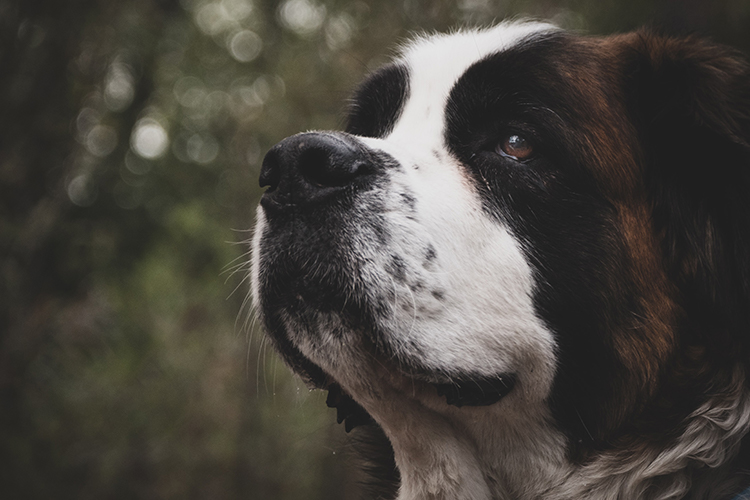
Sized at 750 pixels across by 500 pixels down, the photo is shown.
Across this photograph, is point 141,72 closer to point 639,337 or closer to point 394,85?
point 394,85

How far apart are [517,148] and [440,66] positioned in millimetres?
539

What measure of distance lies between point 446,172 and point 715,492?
127 cm

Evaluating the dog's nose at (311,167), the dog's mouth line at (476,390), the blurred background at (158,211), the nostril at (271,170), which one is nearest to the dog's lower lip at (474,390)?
the dog's mouth line at (476,390)

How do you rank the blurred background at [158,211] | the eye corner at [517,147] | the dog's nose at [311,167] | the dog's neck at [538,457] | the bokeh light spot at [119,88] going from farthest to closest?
1. the bokeh light spot at [119,88]
2. the blurred background at [158,211]
3. the eye corner at [517,147]
4. the dog's neck at [538,457]
5. the dog's nose at [311,167]

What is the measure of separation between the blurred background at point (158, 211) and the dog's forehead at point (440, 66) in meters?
1.58

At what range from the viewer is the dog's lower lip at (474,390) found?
1867mm

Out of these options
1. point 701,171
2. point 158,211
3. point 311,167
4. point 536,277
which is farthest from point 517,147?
point 158,211

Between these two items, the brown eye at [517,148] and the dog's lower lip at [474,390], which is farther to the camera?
the brown eye at [517,148]

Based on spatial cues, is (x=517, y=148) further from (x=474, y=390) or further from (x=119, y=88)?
(x=119, y=88)

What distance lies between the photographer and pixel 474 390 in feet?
6.21

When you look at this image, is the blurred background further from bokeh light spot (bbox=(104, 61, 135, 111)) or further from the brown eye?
the brown eye

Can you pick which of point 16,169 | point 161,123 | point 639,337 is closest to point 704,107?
point 639,337

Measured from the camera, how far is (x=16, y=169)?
16.8 feet

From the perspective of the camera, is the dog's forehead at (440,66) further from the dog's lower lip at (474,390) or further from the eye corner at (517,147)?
the dog's lower lip at (474,390)
